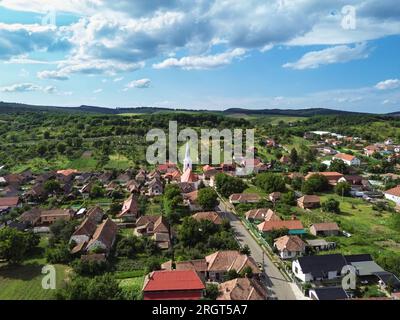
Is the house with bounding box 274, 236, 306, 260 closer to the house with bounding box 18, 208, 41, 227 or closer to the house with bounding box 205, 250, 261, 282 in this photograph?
the house with bounding box 205, 250, 261, 282

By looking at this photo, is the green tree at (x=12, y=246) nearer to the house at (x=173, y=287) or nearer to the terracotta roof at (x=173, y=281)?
the terracotta roof at (x=173, y=281)

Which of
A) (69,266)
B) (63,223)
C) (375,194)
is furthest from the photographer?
(375,194)

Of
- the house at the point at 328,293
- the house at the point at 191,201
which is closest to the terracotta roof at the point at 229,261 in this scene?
the house at the point at 328,293

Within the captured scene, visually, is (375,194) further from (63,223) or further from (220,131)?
(220,131)

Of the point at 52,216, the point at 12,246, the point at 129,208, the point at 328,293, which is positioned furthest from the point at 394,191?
the point at 12,246
